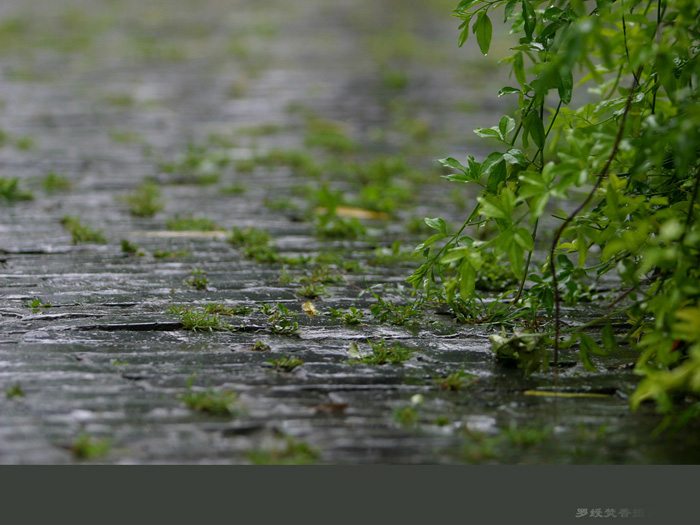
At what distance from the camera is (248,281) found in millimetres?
3184

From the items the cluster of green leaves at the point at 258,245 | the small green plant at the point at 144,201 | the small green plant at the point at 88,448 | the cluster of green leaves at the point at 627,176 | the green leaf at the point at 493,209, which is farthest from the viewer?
the small green plant at the point at 144,201

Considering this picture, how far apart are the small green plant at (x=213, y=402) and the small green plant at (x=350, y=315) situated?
74 cm

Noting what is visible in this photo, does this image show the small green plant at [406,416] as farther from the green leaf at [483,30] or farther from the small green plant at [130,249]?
the small green plant at [130,249]

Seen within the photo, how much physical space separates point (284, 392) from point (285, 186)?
2.71 metres

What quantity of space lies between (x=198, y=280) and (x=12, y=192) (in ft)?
6.03

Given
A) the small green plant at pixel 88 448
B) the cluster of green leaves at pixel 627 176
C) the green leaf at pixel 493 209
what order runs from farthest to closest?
the green leaf at pixel 493 209
the cluster of green leaves at pixel 627 176
the small green plant at pixel 88 448

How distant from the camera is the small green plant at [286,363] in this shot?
236 centimetres

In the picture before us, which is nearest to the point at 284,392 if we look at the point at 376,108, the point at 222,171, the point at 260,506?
the point at 260,506

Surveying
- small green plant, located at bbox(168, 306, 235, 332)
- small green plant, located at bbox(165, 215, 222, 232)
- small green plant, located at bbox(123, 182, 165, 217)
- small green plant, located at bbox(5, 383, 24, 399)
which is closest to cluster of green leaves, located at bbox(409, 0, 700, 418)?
small green plant, located at bbox(168, 306, 235, 332)

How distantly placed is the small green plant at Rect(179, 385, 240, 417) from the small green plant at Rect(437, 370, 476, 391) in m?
0.67

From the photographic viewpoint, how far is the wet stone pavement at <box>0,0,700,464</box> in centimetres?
201

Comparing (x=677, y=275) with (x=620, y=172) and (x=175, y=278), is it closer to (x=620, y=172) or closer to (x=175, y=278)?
(x=620, y=172)

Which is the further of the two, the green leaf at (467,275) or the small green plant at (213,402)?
the green leaf at (467,275)

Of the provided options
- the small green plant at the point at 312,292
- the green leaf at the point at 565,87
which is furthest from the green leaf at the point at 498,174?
the small green plant at the point at 312,292
